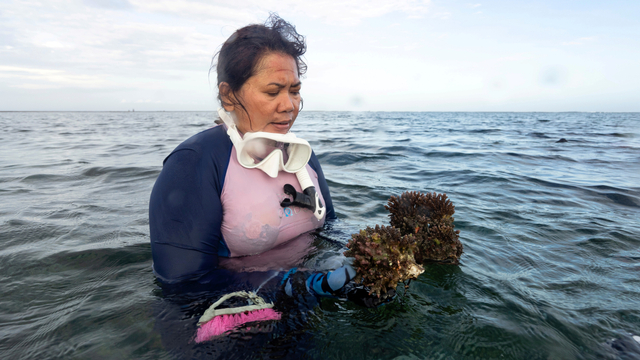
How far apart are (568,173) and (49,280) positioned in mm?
10651

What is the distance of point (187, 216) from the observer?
2.39 m

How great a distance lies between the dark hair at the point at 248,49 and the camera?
2.58m

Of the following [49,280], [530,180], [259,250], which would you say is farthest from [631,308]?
[530,180]

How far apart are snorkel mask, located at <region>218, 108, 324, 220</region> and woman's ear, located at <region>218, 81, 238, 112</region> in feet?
0.19

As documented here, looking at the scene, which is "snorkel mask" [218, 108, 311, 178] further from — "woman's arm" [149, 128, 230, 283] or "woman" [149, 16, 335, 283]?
"woman's arm" [149, 128, 230, 283]

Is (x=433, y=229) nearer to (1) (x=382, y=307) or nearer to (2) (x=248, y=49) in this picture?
(1) (x=382, y=307)

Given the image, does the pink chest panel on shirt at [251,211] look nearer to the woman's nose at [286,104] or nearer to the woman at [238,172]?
the woman at [238,172]

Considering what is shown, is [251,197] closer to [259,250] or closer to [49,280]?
[259,250]

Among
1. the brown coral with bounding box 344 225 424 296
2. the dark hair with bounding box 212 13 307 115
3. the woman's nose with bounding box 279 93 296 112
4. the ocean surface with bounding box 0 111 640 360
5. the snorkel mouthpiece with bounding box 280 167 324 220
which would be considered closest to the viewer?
the brown coral with bounding box 344 225 424 296

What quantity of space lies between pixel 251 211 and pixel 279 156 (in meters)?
0.50

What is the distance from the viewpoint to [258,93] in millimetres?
2643

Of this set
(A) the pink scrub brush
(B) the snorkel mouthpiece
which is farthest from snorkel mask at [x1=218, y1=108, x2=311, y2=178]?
(A) the pink scrub brush

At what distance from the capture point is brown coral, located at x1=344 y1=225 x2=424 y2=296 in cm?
211

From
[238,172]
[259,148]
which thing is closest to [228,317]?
[238,172]
